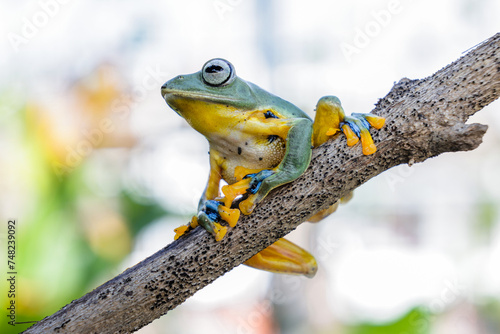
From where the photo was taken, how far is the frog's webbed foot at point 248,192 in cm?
205

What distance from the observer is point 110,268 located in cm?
435

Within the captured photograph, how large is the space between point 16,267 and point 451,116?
3.51 m

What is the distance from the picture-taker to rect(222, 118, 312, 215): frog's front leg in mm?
2027

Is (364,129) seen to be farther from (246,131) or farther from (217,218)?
(217,218)

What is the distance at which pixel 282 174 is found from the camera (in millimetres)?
2031

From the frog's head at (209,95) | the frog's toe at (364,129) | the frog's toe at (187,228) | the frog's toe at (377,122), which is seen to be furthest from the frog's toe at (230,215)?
the frog's toe at (377,122)

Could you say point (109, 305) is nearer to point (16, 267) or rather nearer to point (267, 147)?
point (267, 147)

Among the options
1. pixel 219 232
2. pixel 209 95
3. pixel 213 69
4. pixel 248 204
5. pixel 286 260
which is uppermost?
pixel 213 69

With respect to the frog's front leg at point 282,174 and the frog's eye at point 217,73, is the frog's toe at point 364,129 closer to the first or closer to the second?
the frog's front leg at point 282,174

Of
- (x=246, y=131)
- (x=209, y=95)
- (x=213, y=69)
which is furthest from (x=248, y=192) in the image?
(x=213, y=69)

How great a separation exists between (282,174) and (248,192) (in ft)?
0.65

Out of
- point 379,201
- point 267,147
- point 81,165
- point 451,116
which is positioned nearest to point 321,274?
point 379,201

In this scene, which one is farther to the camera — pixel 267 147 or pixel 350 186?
pixel 267 147

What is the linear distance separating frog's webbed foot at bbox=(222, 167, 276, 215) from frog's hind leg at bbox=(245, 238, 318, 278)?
1.69 ft
